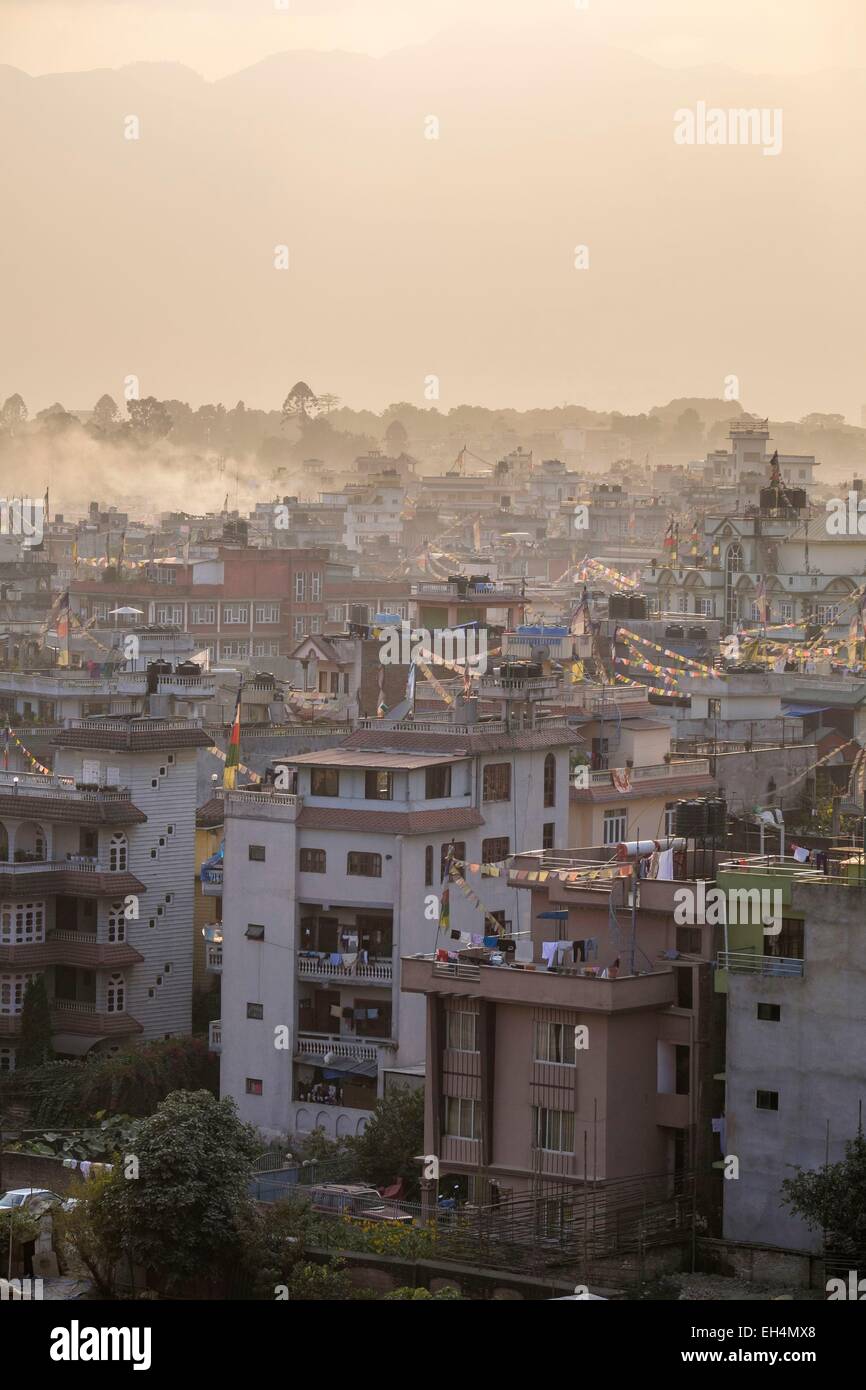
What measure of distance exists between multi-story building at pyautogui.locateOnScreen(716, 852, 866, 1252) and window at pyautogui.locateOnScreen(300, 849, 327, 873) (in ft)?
26.8

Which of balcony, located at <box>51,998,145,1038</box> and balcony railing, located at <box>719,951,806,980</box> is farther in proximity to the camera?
balcony, located at <box>51,998,145,1038</box>

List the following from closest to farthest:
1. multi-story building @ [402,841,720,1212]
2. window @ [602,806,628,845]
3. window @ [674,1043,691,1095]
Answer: multi-story building @ [402,841,720,1212] < window @ [674,1043,691,1095] < window @ [602,806,628,845]

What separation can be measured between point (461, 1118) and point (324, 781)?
23.7 ft

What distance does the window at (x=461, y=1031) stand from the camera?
28234 millimetres

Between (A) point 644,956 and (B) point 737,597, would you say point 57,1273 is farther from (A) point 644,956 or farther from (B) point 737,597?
(B) point 737,597

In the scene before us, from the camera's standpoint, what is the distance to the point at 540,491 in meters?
143

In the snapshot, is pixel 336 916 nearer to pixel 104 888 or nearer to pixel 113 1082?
pixel 113 1082

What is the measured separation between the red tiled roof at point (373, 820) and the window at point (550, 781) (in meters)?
2.32

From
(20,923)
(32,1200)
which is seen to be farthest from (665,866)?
(20,923)

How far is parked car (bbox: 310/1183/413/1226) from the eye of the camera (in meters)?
28.2

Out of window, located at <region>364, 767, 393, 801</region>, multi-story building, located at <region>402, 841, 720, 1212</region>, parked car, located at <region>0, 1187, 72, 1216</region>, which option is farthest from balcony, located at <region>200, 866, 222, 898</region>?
multi-story building, located at <region>402, 841, 720, 1212</region>

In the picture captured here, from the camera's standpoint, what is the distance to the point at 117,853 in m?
37.7

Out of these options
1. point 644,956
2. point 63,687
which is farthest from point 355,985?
point 63,687

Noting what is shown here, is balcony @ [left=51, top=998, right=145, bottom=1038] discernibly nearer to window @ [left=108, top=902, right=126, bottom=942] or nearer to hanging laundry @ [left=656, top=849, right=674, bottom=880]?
window @ [left=108, top=902, right=126, bottom=942]
